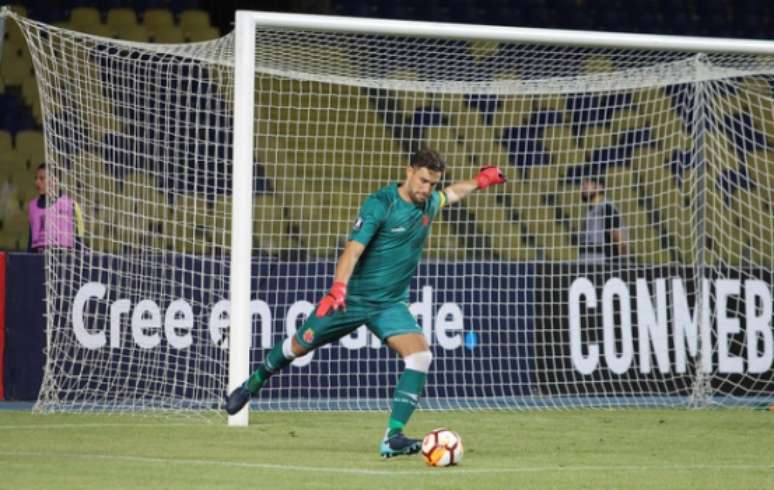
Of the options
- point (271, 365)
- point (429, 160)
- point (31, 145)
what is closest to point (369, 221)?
point (429, 160)

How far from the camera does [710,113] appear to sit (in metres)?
15.3

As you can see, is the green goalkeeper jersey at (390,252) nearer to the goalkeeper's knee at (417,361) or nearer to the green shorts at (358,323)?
the green shorts at (358,323)

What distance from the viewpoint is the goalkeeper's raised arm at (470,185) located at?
32.3 ft

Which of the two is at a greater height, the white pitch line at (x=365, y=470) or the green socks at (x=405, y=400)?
the green socks at (x=405, y=400)

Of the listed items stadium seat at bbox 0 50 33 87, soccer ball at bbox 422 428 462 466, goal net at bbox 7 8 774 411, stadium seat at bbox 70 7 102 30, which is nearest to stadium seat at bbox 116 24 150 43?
stadium seat at bbox 70 7 102 30

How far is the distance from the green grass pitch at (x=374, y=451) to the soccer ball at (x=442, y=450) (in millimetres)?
89

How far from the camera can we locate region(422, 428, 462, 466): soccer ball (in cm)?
840

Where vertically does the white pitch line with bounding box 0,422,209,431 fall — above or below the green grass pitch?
above

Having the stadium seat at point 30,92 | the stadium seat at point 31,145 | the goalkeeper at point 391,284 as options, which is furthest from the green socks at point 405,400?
the stadium seat at point 30,92

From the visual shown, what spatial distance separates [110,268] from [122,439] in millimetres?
3181

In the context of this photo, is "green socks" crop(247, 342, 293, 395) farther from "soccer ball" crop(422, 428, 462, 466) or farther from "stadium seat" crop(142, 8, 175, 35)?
"stadium seat" crop(142, 8, 175, 35)

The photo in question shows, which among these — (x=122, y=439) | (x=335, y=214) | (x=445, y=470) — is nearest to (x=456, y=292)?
(x=335, y=214)

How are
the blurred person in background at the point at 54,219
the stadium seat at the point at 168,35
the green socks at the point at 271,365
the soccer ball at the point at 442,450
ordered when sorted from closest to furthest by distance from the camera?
the soccer ball at the point at 442,450, the green socks at the point at 271,365, the blurred person in background at the point at 54,219, the stadium seat at the point at 168,35

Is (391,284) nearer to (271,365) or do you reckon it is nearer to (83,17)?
(271,365)
